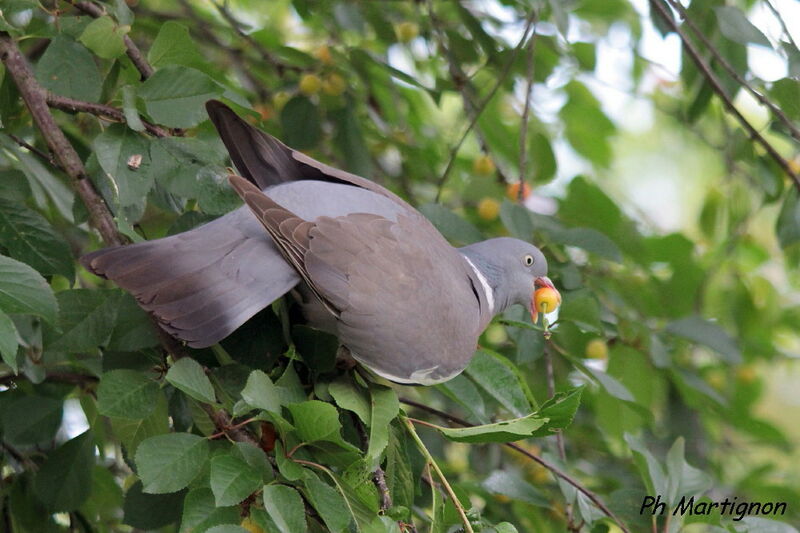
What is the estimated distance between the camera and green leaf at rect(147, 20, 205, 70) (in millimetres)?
2008

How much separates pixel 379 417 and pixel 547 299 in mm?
701

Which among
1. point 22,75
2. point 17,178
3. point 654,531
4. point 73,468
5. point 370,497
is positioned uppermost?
point 22,75

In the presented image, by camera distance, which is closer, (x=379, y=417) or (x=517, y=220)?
(x=379, y=417)

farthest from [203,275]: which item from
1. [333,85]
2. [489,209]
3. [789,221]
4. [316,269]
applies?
[789,221]

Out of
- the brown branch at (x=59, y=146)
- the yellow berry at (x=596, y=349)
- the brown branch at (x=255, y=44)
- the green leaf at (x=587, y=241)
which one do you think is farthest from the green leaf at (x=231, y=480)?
the brown branch at (x=255, y=44)

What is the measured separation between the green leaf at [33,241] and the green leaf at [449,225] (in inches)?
36.0

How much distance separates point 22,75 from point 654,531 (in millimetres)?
1658

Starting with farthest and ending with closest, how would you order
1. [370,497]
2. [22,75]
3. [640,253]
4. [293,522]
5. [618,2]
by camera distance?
[618,2], [640,253], [22,75], [370,497], [293,522]

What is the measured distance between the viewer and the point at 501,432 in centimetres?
164

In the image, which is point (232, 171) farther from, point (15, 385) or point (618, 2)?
point (618, 2)

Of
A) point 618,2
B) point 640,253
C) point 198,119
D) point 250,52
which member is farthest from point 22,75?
point 618,2

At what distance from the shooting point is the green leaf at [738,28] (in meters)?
2.11

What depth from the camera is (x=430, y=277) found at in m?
1.87

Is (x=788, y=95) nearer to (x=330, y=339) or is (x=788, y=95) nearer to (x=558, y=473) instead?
(x=558, y=473)
